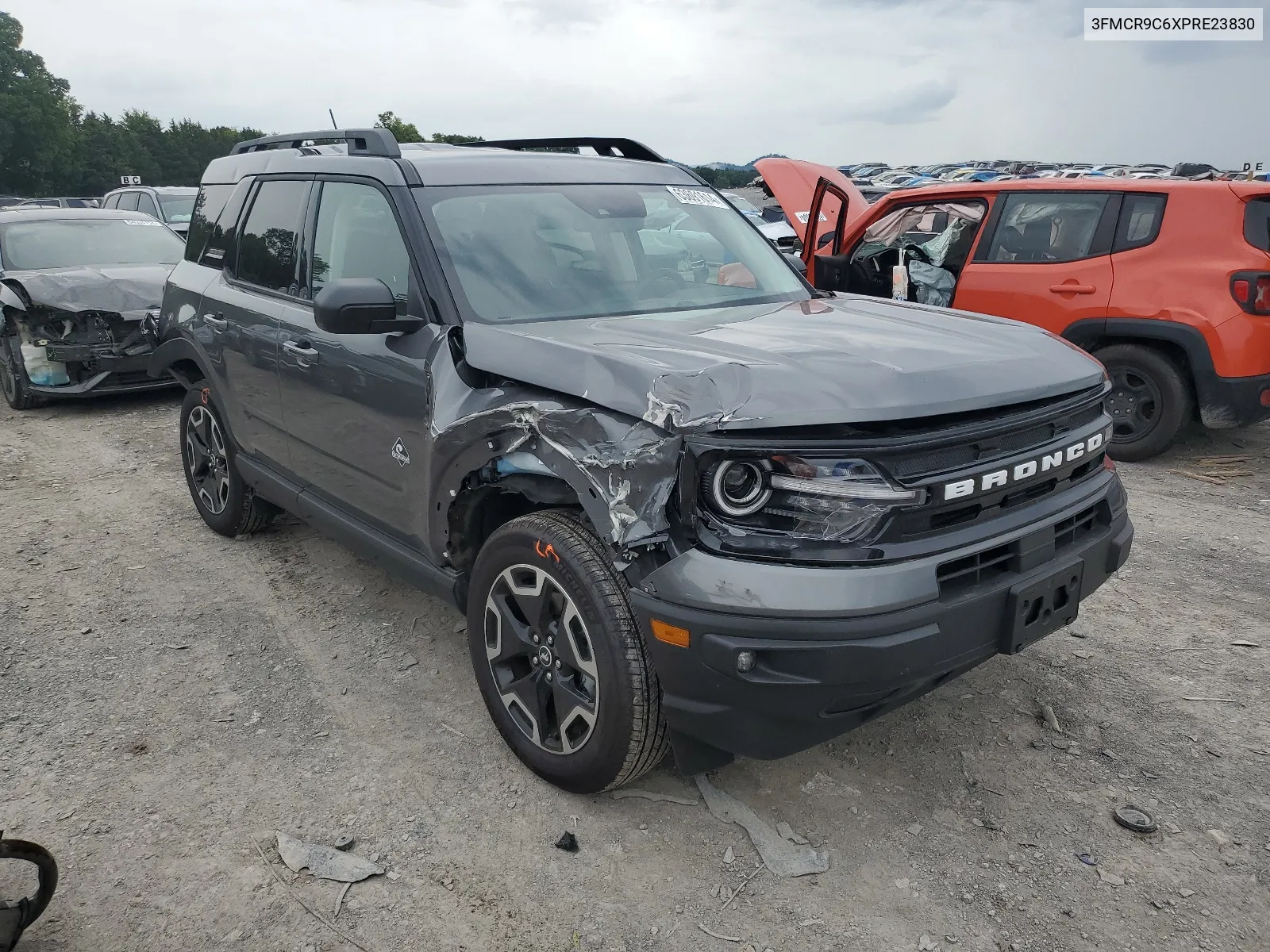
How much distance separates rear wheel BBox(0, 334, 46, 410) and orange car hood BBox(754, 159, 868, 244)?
658cm

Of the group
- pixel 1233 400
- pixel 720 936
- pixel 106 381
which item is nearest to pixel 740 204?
Result: pixel 1233 400

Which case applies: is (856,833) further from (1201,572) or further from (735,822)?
(1201,572)

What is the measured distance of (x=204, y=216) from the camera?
495cm

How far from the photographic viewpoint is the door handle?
3702mm

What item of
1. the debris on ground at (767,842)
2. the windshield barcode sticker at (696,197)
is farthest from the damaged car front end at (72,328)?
the debris on ground at (767,842)

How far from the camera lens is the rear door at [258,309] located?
4.04 metres

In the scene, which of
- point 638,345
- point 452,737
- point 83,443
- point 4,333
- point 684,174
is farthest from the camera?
point 4,333

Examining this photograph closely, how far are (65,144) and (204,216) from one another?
7108cm

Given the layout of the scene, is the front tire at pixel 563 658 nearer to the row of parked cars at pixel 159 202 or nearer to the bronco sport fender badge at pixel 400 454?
the bronco sport fender badge at pixel 400 454

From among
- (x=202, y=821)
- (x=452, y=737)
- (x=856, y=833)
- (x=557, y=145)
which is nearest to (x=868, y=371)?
(x=856, y=833)

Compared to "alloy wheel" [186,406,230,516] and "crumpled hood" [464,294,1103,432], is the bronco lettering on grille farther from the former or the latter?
"alloy wheel" [186,406,230,516]

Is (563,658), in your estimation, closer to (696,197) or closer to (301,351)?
(301,351)

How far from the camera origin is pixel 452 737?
3.27 meters

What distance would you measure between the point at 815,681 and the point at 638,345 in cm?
107
